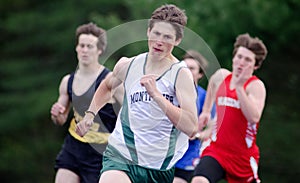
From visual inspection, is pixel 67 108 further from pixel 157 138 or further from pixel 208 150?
pixel 157 138

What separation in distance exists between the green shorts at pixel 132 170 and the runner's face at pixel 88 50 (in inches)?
85.1

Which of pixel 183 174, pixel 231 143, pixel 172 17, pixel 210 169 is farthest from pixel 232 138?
pixel 172 17

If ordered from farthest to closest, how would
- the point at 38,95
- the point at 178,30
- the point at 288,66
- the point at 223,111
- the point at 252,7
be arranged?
the point at 38,95
the point at 288,66
the point at 252,7
the point at 223,111
the point at 178,30

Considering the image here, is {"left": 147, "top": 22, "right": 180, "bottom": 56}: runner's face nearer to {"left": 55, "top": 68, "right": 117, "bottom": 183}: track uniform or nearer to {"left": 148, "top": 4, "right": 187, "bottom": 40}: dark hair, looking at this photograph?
{"left": 148, "top": 4, "right": 187, "bottom": 40}: dark hair

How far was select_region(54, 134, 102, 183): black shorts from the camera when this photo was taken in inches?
319

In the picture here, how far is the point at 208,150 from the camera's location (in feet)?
27.0

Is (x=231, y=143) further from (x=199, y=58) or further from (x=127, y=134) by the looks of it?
(x=127, y=134)

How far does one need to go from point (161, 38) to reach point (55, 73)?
1558 cm

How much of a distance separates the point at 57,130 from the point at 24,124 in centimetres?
205

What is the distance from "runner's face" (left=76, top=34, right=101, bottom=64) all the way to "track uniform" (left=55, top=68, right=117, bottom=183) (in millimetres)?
226

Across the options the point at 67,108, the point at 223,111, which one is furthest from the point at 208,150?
the point at 67,108

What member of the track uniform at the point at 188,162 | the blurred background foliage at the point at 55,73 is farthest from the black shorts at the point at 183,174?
the blurred background foliage at the point at 55,73

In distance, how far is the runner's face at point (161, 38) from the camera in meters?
6.00

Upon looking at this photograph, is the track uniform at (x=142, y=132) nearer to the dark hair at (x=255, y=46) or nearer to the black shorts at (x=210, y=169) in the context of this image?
the black shorts at (x=210, y=169)
